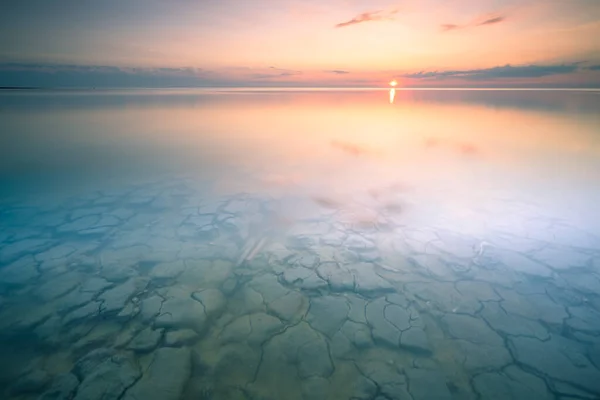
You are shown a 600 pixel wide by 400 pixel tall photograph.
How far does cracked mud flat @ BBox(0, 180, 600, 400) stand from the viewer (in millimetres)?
2217

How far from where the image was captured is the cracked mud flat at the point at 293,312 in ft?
7.27

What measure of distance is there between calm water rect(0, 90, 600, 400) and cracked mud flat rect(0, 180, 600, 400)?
16 mm

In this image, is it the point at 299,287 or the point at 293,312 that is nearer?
the point at 293,312

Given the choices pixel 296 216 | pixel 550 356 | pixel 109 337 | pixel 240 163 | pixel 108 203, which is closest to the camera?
pixel 550 356

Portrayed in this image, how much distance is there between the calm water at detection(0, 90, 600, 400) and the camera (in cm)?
225

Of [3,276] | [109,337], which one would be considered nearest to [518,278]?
[109,337]

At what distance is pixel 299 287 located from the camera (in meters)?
3.27

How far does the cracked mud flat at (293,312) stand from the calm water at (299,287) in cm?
2

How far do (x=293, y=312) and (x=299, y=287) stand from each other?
39cm

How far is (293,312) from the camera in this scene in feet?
9.53

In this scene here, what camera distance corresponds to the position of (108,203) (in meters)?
5.55

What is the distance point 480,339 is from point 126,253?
4047 millimetres

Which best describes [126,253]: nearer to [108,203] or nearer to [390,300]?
[108,203]

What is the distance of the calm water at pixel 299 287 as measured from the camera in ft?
7.39
